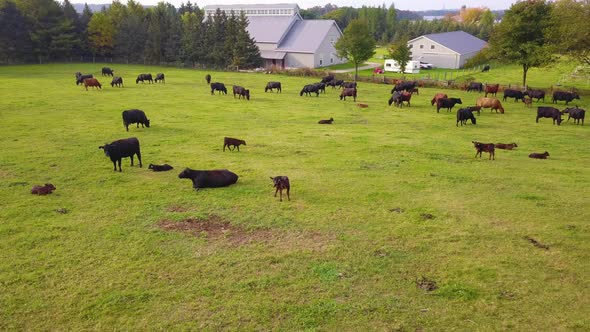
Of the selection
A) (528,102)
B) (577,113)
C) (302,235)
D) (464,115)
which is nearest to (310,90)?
(464,115)

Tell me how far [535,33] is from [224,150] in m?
33.4

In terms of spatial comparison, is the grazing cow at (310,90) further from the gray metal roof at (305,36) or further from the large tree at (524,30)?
the gray metal roof at (305,36)

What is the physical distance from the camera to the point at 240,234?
10.8m

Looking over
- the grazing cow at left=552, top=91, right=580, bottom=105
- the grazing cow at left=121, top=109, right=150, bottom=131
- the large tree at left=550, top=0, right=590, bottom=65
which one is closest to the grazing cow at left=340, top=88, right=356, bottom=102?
the grazing cow at left=552, top=91, right=580, bottom=105

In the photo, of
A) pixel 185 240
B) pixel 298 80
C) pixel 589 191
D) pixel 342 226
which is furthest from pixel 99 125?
pixel 298 80

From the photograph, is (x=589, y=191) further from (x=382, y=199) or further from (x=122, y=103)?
(x=122, y=103)

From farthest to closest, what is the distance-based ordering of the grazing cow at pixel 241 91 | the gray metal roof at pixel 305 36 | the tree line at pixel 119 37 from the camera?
the gray metal roof at pixel 305 36
the tree line at pixel 119 37
the grazing cow at pixel 241 91

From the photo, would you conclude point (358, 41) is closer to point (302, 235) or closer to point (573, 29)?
point (573, 29)

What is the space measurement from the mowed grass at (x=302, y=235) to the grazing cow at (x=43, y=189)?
35 cm

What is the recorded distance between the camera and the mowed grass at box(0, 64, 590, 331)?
25.5ft

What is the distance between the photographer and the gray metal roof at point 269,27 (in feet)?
242

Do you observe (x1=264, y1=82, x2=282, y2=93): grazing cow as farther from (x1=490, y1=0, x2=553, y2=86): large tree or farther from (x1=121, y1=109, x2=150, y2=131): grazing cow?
(x1=490, y1=0, x2=553, y2=86): large tree

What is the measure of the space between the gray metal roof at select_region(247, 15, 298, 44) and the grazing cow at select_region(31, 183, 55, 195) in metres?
62.0

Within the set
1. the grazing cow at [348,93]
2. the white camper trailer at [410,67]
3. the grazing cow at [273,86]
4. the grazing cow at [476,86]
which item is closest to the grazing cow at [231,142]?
the grazing cow at [348,93]
